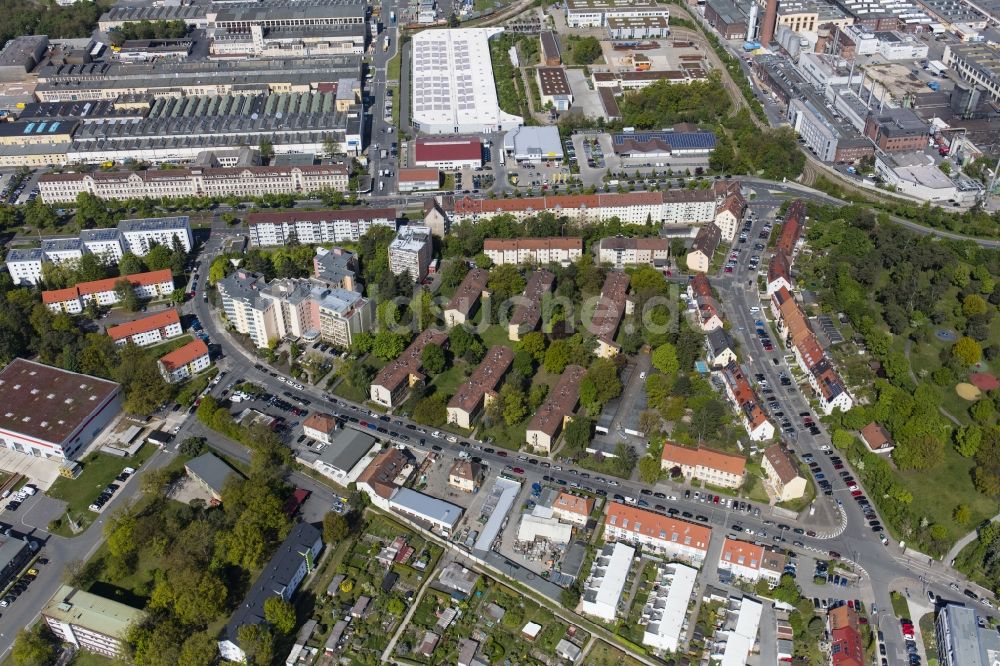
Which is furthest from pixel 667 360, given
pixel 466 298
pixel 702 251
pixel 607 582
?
pixel 607 582

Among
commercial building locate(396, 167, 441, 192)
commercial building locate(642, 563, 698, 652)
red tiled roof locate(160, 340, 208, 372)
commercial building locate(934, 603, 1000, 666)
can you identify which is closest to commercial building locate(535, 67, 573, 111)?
commercial building locate(396, 167, 441, 192)

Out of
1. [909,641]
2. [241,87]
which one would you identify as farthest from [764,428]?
[241,87]

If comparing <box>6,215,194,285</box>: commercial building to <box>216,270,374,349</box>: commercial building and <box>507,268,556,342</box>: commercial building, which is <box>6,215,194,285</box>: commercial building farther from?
<box>507,268,556,342</box>: commercial building

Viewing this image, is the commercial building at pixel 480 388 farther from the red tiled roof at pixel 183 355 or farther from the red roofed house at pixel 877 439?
the red roofed house at pixel 877 439

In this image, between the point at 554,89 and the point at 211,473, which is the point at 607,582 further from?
the point at 554,89

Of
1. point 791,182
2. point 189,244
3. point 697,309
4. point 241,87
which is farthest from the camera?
point 241,87

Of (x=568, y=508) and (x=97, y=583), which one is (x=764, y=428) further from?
(x=97, y=583)
